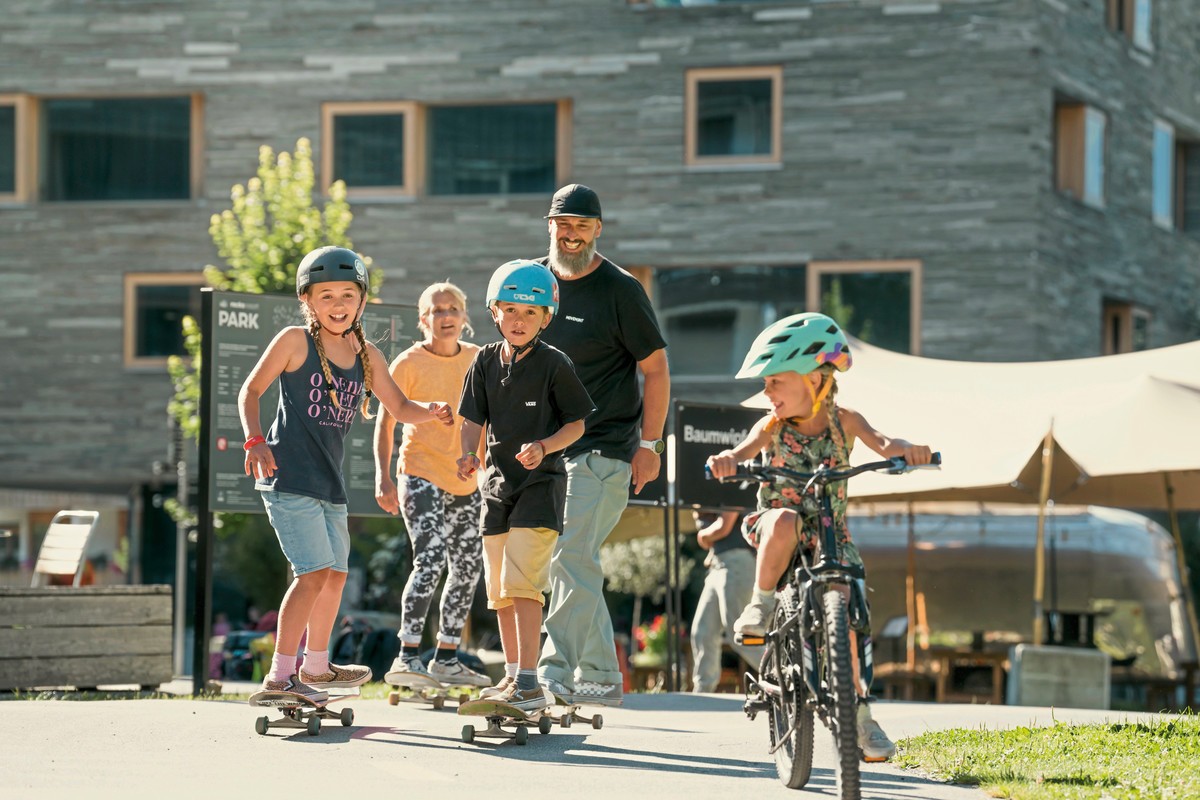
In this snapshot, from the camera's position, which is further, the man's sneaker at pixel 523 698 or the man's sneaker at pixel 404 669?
the man's sneaker at pixel 404 669

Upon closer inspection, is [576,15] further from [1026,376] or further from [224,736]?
[224,736]

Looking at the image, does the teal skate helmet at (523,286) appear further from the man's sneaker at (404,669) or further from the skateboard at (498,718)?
the man's sneaker at (404,669)

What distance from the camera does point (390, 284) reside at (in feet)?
99.2

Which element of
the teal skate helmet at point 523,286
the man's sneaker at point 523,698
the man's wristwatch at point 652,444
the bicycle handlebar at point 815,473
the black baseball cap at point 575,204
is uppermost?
the black baseball cap at point 575,204

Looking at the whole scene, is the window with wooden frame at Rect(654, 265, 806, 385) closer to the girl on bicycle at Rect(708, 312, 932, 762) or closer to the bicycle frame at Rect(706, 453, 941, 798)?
the girl on bicycle at Rect(708, 312, 932, 762)

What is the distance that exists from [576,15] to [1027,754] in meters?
23.2

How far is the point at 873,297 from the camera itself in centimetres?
2884

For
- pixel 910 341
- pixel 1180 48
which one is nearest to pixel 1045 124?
pixel 910 341

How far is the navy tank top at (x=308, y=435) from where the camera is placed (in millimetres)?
7836

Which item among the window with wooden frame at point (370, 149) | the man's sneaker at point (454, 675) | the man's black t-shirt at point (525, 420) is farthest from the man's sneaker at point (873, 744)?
the window with wooden frame at point (370, 149)

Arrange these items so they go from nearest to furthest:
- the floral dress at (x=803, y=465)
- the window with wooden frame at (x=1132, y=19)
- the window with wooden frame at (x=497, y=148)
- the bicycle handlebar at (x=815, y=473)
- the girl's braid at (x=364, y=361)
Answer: the bicycle handlebar at (x=815, y=473) < the floral dress at (x=803, y=465) < the girl's braid at (x=364, y=361) < the window with wooden frame at (x=497, y=148) < the window with wooden frame at (x=1132, y=19)

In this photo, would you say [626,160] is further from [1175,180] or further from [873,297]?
[1175,180]

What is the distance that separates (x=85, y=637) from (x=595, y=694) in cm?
400

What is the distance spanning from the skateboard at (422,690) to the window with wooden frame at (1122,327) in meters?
23.7
